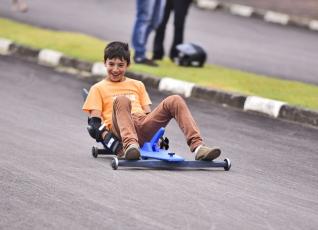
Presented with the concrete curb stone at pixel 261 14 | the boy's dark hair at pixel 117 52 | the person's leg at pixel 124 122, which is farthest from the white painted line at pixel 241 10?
the person's leg at pixel 124 122

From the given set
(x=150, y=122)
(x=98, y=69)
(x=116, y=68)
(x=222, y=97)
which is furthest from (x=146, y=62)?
(x=150, y=122)

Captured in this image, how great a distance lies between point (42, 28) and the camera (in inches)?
693

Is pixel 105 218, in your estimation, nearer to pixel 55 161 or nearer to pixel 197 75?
pixel 55 161

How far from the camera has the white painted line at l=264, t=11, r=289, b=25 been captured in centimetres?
2177

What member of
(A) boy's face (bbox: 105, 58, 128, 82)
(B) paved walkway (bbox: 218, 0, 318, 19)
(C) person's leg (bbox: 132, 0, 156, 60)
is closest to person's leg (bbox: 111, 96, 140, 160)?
(A) boy's face (bbox: 105, 58, 128, 82)

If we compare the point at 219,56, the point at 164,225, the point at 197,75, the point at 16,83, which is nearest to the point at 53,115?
the point at 16,83

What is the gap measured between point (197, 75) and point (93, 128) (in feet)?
18.3

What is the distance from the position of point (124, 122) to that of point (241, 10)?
582 inches

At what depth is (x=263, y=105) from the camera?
470 inches

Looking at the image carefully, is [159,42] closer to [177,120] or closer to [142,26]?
[142,26]

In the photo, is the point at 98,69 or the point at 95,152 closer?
the point at 95,152

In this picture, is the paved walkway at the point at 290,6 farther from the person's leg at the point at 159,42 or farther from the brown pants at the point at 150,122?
the brown pants at the point at 150,122

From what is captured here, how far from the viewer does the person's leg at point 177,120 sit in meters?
7.93

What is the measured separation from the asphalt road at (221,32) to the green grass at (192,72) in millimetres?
1073
